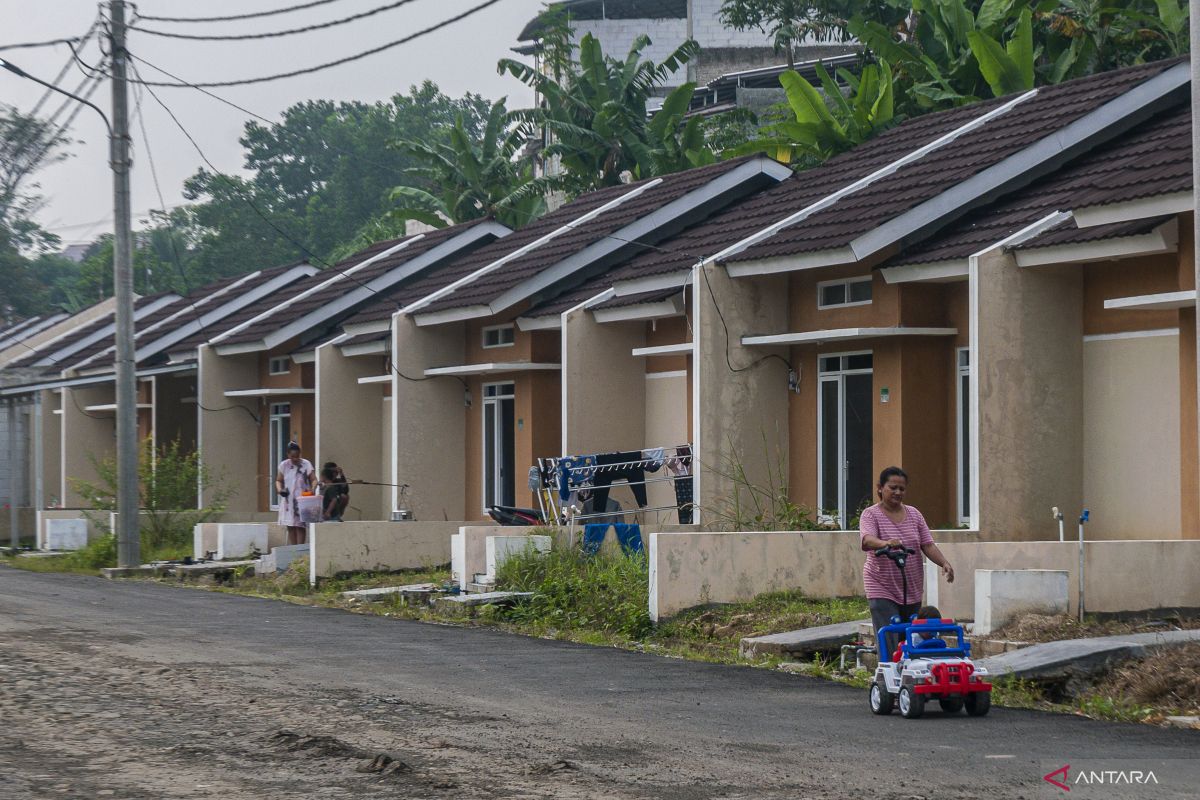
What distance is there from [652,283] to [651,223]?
3.96 m

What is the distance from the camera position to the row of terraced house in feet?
57.8

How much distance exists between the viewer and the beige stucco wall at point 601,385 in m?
24.2

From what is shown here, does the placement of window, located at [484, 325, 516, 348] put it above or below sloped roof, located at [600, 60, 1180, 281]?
below

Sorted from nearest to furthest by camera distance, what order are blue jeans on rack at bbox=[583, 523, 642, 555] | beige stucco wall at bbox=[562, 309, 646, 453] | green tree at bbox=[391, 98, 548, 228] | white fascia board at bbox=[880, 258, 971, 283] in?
white fascia board at bbox=[880, 258, 971, 283], blue jeans on rack at bbox=[583, 523, 642, 555], beige stucco wall at bbox=[562, 309, 646, 453], green tree at bbox=[391, 98, 548, 228]

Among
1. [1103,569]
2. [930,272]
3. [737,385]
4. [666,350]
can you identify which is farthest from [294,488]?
[1103,569]

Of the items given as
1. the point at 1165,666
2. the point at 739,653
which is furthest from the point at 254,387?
the point at 1165,666

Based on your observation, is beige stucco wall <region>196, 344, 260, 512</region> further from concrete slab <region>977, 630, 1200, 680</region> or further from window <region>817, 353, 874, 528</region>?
concrete slab <region>977, 630, 1200, 680</region>

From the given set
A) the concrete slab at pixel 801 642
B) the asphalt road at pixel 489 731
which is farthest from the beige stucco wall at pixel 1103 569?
the asphalt road at pixel 489 731

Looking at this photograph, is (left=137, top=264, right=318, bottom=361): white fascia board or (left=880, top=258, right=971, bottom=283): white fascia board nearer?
(left=880, top=258, right=971, bottom=283): white fascia board

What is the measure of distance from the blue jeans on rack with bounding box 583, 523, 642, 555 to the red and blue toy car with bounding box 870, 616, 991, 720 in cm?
844

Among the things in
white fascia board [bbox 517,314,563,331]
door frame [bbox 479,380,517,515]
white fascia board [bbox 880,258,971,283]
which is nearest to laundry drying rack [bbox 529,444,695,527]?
white fascia board [bbox 517,314,563,331]

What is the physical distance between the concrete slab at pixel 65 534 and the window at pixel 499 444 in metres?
8.84

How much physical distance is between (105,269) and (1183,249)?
67.4 m

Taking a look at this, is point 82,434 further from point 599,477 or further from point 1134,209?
point 1134,209
